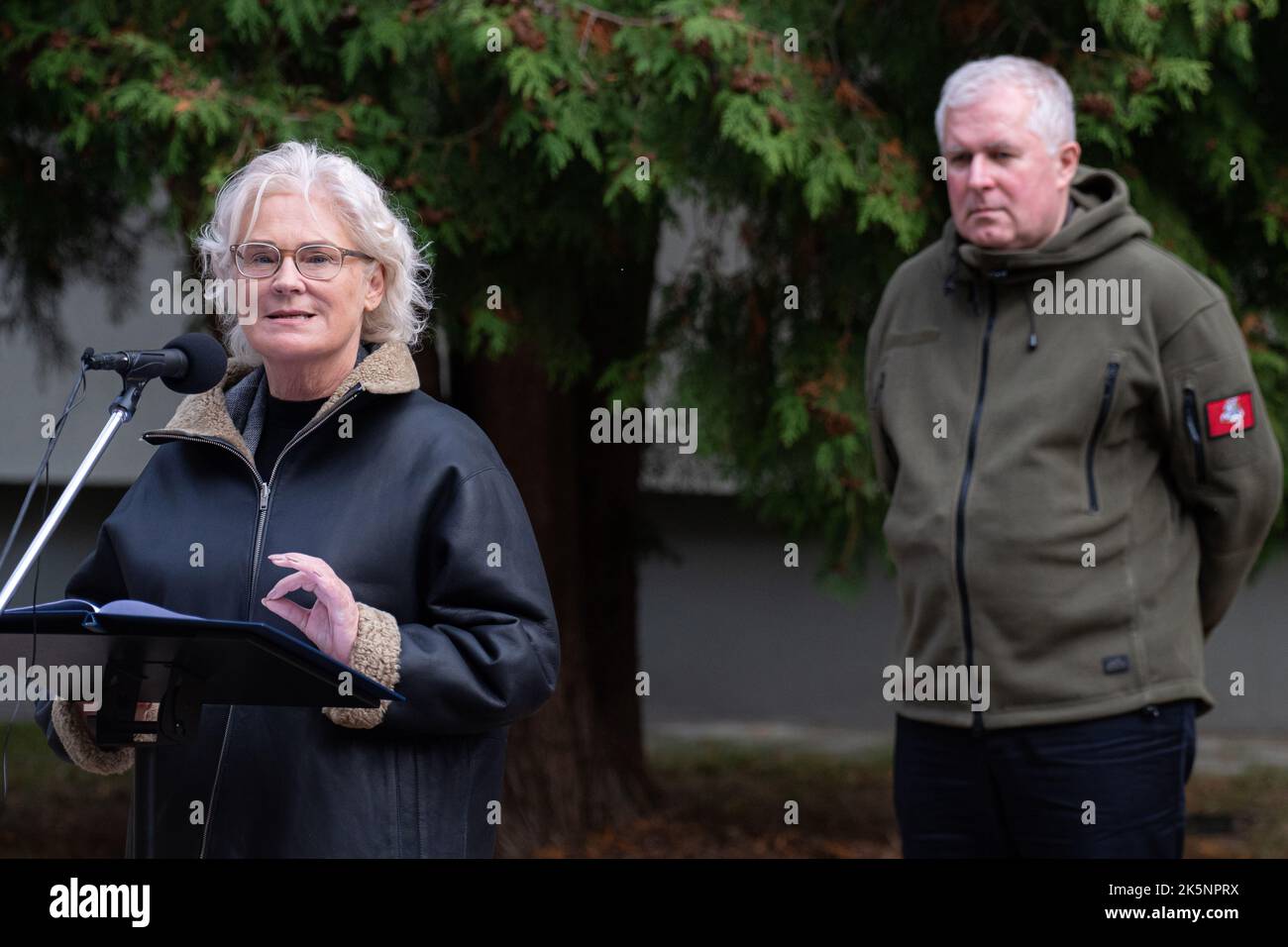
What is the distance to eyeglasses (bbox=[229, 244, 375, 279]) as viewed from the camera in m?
2.64

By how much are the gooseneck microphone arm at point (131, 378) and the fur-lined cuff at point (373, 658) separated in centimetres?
44

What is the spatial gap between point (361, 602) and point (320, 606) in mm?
120

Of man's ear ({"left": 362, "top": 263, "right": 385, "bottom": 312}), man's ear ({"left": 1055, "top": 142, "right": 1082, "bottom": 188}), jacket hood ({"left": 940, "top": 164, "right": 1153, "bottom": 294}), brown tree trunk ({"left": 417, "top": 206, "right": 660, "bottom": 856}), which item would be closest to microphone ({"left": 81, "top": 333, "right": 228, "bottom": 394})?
man's ear ({"left": 362, "top": 263, "right": 385, "bottom": 312})

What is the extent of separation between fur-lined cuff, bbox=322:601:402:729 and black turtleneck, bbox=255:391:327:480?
15.3 inches

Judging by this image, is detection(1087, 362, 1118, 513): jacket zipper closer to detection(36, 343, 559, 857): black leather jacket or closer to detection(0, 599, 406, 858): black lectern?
detection(36, 343, 559, 857): black leather jacket

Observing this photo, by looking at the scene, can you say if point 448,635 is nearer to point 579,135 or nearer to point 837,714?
point 579,135

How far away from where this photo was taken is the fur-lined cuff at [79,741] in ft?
8.46

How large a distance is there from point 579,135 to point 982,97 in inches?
73.2

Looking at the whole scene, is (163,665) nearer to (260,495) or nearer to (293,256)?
(260,495)

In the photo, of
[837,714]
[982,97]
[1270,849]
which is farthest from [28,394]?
[982,97]

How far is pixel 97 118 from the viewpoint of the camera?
5039 millimetres

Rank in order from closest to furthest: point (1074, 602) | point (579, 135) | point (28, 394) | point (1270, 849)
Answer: point (1074, 602) → point (579, 135) → point (1270, 849) → point (28, 394)

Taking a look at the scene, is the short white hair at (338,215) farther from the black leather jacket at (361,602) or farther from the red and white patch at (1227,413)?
the red and white patch at (1227,413)

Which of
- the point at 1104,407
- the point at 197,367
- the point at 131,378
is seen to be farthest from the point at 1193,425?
the point at 131,378
